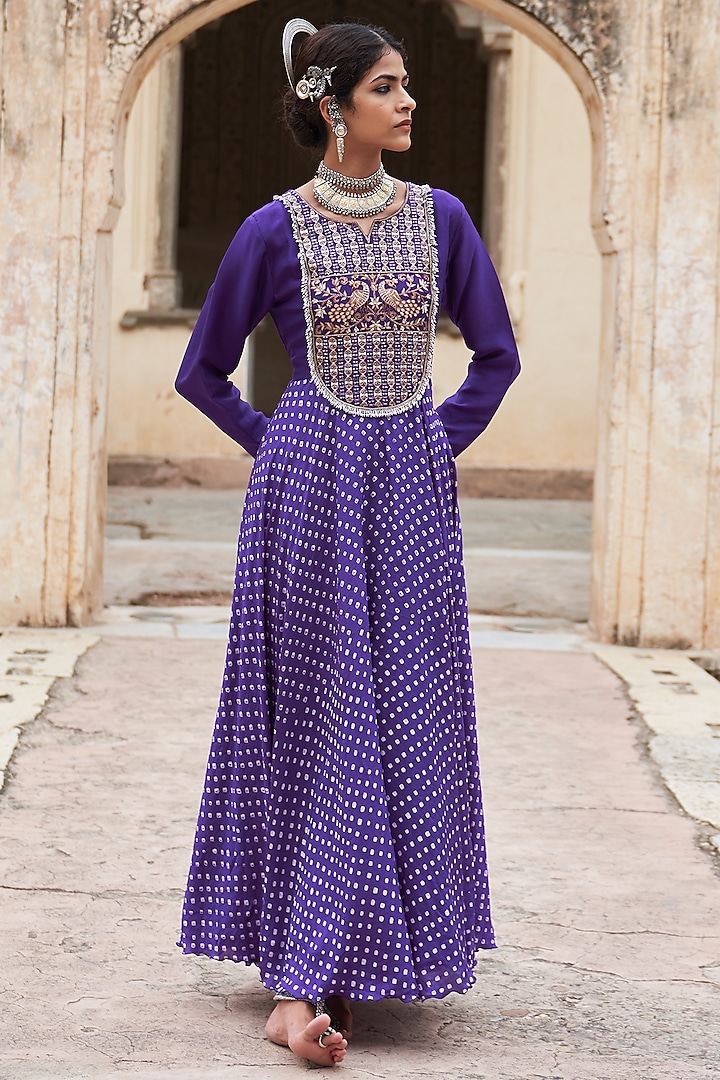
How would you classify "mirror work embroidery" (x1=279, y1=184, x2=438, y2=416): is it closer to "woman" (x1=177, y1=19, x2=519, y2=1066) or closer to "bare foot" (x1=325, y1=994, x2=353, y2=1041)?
"woman" (x1=177, y1=19, x2=519, y2=1066)

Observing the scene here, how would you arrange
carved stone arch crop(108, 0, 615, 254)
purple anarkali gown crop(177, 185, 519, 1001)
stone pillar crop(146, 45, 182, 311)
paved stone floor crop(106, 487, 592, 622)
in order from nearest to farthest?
1. purple anarkali gown crop(177, 185, 519, 1001)
2. carved stone arch crop(108, 0, 615, 254)
3. paved stone floor crop(106, 487, 592, 622)
4. stone pillar crop(146, 45, 182, 311)

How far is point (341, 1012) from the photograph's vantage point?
8.34ft

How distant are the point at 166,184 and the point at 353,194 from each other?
9173 mm

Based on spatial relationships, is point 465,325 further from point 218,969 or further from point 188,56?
point 188,56

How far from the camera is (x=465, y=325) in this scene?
8.82 ft

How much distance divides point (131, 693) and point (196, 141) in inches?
415

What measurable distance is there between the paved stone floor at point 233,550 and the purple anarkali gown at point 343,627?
13.9 ft

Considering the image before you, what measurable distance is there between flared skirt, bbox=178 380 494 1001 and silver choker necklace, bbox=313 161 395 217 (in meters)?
0.29

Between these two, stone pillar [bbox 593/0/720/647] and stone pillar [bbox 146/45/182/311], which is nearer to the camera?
stone pillar [bbox 593/0/720/647]

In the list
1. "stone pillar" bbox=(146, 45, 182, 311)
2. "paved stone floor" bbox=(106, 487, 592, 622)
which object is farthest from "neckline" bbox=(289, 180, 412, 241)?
"stone pillar" bbox=(146, 45, 182, 311)

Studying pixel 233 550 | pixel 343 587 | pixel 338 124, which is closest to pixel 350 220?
pixel 338 124

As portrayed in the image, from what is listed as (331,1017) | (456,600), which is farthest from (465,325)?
(331,1017)

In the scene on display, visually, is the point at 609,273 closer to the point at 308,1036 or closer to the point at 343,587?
the point at 343,587

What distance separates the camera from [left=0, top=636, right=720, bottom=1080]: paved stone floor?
2.48 m
